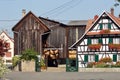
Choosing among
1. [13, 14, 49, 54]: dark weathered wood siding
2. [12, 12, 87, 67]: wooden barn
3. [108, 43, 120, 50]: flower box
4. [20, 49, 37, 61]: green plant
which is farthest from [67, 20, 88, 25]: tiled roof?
[20, 49, 37, 61]: green plant

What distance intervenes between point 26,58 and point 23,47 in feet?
48.7

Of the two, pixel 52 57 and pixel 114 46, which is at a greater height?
pixel 114 46

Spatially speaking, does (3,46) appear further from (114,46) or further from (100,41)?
(100,41)

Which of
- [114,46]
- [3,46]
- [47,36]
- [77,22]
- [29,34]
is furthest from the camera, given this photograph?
[77,22]

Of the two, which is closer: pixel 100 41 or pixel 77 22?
pixel 100 41

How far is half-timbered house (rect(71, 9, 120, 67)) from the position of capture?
200 ft

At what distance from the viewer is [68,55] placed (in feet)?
225

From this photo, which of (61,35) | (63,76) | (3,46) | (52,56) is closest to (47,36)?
(61,35)

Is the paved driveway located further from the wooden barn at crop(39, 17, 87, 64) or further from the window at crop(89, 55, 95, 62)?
the wooden barn at crop(39, 17, 87, 64)

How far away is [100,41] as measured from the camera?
61.9 metres

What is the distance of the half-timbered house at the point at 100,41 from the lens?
2397 inches

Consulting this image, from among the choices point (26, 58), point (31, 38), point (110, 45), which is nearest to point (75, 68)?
point (26, 58)

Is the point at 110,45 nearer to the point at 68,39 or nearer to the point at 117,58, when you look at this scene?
the point at 117,58

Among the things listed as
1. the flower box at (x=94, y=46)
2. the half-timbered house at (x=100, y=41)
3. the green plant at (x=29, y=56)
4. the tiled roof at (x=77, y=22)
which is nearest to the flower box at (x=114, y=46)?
the half-timbered house at (x=100, y=41)
